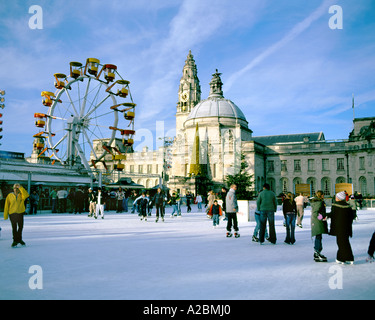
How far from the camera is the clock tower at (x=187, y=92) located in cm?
6906

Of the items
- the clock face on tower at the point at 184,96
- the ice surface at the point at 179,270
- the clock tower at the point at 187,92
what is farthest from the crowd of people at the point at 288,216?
the clock face on tower at the point at 184,96

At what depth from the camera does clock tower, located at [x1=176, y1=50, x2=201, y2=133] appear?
69.1m

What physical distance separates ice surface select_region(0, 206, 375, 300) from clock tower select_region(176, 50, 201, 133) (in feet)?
199

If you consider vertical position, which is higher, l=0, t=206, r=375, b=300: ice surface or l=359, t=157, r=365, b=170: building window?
l=359, t=157, r=365, b=170: building window

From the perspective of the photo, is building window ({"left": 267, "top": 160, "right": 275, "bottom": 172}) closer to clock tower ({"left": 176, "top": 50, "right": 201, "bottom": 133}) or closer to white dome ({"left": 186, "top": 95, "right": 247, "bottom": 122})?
white dome ({"left": 186, "top": 95, "right": 247, "bottom": 122})

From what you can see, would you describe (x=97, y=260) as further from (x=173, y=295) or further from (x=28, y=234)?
(x=28, y=234)

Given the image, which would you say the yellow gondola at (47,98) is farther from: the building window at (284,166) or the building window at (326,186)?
the building window at (326,186)

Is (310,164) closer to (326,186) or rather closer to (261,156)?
(326,186)

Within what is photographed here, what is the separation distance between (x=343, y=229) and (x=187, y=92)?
2565 inches

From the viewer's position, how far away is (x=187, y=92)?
6944 centimetres

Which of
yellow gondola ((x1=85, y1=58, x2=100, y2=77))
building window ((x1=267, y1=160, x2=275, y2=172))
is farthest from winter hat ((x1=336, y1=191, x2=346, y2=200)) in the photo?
building window ((x1=267, y1=160, x2=275, y2=172))

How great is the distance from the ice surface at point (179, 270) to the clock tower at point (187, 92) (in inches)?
2389

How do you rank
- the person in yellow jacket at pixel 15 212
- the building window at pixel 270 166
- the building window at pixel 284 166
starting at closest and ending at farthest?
the person in yellow jacket at pixel 15 212 < the building window at pixel 284 166 < the building window at pixel 270 166

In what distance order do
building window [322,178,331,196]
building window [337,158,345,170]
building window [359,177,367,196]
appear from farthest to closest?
building window [322,178,331,196] < building window [337,158,345,170] < building window [359,177,367,196]
